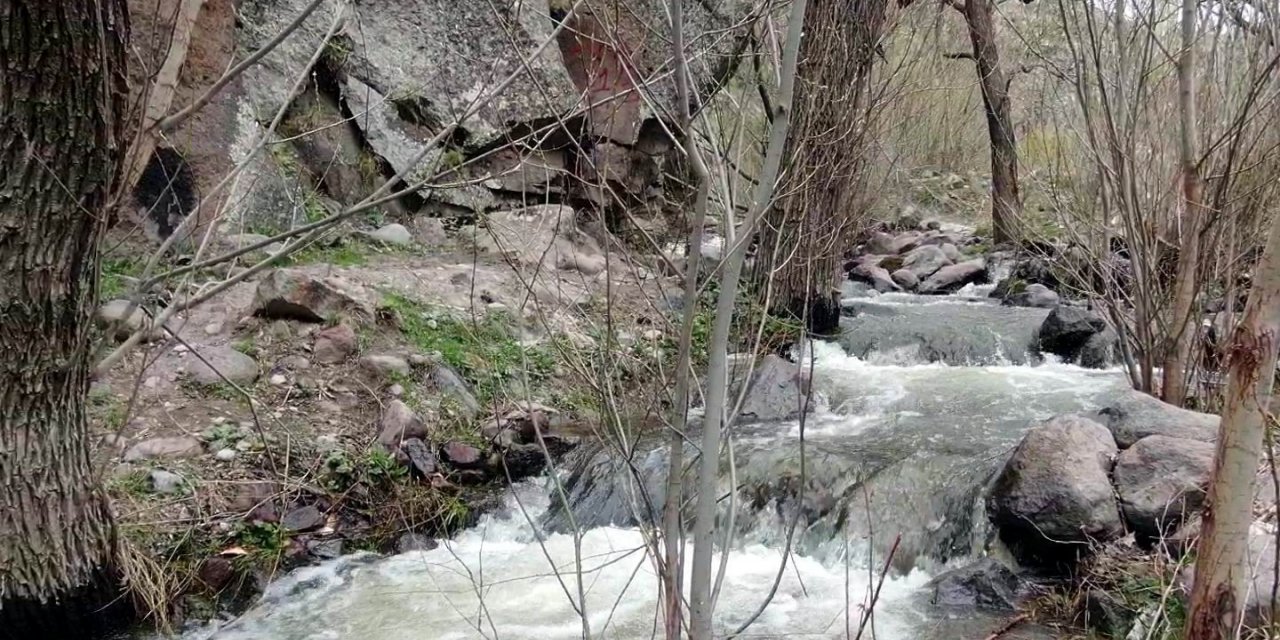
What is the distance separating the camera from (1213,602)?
6.34ft

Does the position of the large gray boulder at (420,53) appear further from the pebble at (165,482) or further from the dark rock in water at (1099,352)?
the dark rock in water at (1099,352)

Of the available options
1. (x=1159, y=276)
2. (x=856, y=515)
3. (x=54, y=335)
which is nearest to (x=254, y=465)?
(x=54, y=335)

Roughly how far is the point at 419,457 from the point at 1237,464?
142 inches

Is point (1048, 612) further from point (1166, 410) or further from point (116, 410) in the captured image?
point (116, 410)

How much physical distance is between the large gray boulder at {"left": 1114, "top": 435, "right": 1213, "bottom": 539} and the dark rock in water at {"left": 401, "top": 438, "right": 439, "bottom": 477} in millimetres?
3142

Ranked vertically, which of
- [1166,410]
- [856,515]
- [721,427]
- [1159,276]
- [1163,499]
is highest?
[1159,276]

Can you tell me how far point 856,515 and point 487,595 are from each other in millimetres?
1766

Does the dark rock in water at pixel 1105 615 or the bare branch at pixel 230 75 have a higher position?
the bare branch at pixel 230 75

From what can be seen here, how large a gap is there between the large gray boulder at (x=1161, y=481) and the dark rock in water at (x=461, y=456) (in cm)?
Result: 301

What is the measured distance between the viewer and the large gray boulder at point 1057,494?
11.7 ft

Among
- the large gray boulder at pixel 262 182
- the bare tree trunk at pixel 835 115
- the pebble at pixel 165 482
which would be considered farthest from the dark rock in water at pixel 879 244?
the pebble at pixel 165 482

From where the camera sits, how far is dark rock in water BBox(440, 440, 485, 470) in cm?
468

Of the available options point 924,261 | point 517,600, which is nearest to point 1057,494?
point 517,600

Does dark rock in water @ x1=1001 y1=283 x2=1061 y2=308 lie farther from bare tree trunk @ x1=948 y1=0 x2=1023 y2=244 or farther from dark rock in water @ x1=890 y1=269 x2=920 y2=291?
dark rock in water @ x1=890 y1=269 x2=920 y2=291
